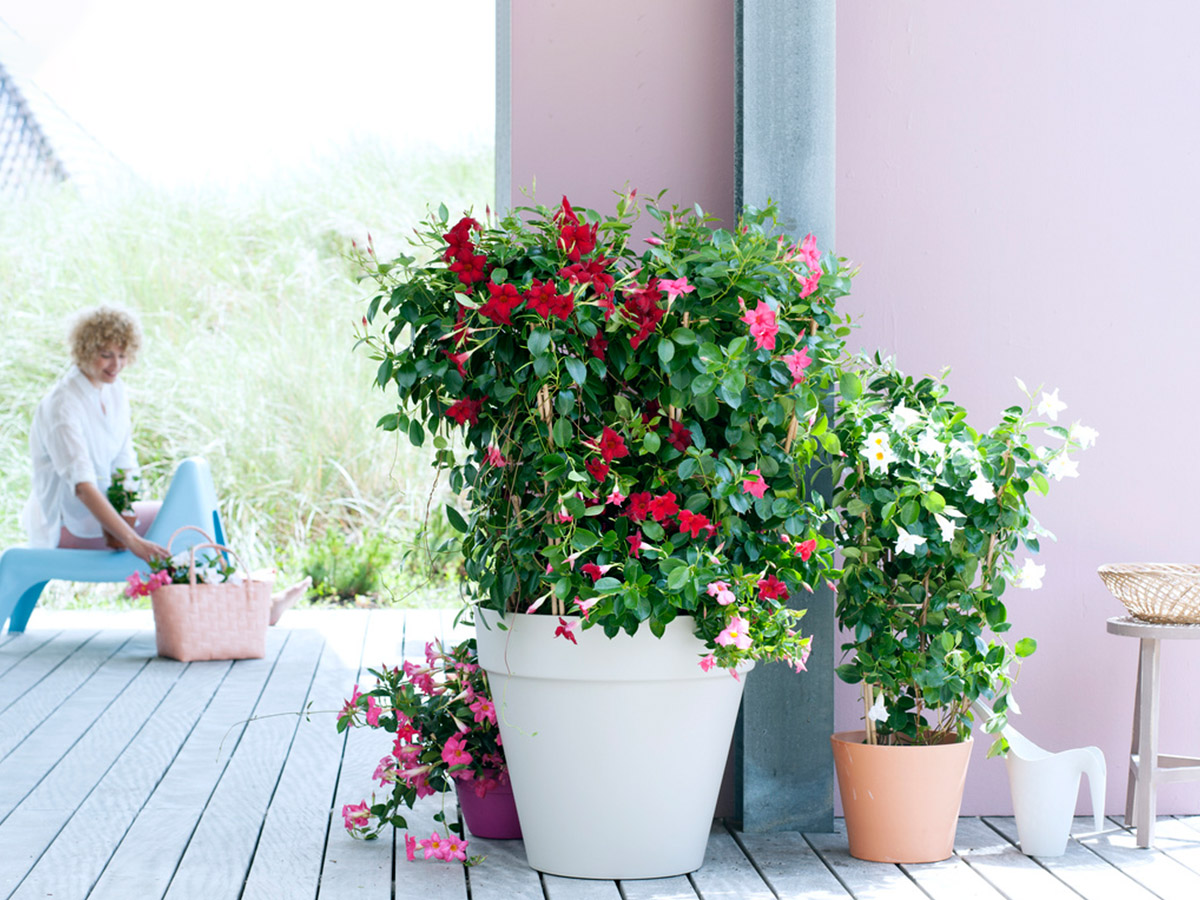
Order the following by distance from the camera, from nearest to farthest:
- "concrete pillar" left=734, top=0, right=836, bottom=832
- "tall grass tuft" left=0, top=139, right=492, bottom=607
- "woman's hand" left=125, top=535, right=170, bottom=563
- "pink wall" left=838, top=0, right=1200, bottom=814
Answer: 1. "concrete pillar" left=734, top=0, right=836, bottom=832
2. "pink wall" left=838, top=0, right=1200, bottom=814
3. "woman's hand" left=125, top=535, right=170, bottom=563
4. "tall grass tuft" left=0, top=139, right=492, bottom=607

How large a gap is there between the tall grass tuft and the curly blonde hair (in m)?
1.19

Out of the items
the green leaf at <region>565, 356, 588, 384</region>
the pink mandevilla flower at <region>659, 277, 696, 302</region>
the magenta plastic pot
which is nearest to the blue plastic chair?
the magenta plastic pot

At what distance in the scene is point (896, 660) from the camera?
2250 millimetres

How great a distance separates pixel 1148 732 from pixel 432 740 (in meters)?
1.39

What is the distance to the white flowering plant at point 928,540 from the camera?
7.23 ft

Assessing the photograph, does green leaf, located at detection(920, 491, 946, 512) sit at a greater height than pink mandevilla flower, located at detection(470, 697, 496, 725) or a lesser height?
greater

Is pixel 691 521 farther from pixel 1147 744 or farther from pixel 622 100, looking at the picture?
pixel 1147 744

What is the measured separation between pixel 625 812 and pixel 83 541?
10.0 feet

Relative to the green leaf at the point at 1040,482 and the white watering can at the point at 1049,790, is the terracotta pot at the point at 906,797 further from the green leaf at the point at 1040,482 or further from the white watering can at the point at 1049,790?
the green leaf at the point at 1040,482

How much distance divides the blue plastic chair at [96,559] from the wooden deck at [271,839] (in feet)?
2.37

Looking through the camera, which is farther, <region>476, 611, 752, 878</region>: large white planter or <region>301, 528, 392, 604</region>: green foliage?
<region>301, 528, 392, 604</region>: green foliage

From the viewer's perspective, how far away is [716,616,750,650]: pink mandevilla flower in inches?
79.0

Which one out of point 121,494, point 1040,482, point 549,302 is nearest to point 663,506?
point 549,302

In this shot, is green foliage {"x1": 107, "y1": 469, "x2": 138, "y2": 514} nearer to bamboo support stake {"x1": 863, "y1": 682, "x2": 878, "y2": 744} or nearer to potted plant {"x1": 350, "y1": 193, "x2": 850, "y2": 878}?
potted plant {"x1": 350, "y1": 193, "x2": 850, "y2": 878}
